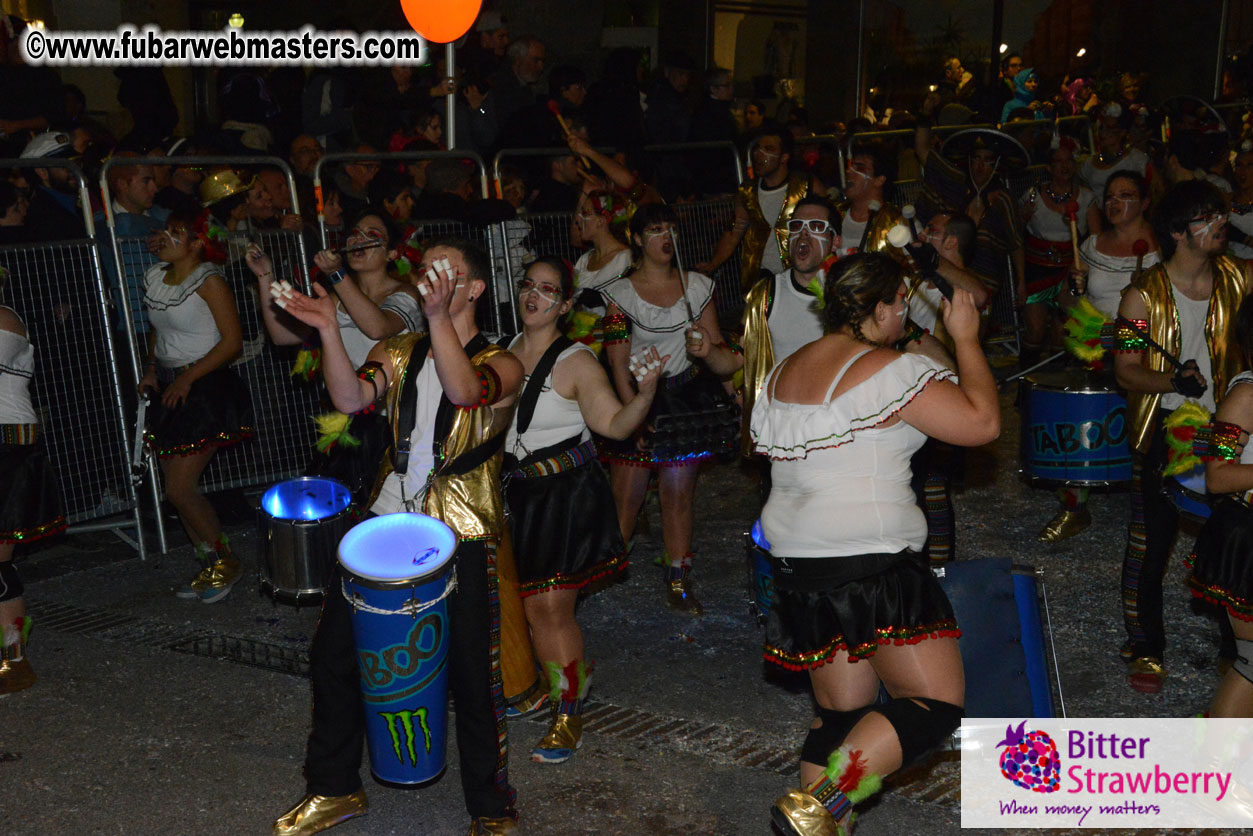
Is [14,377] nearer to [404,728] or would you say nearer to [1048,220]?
[404,728]

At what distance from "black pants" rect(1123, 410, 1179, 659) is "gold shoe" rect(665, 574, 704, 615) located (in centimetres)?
197

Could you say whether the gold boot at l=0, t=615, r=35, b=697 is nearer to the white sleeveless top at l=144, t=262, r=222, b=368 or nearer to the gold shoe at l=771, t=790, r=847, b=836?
the white sleeveless top at l=144, t=262, r=222, b=368

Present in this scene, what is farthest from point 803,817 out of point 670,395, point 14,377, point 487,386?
point 14,377

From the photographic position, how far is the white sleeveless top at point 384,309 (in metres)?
5.79

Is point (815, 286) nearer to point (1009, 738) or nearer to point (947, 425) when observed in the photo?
point (947, 425)

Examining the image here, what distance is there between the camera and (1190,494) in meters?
4.81

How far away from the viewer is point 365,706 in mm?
3975

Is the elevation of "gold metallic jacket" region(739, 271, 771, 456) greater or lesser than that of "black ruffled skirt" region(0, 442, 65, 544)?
greater

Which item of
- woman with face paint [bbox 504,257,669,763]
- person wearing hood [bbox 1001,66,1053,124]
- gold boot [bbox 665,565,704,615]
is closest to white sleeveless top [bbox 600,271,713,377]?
gold boot [bbox 665,565,704,615]

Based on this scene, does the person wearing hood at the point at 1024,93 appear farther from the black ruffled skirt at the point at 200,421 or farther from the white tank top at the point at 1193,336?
the black ruffled skirt at the point at 200,421

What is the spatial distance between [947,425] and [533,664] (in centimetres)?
212

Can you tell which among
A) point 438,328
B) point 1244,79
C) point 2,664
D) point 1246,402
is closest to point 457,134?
point 2,664

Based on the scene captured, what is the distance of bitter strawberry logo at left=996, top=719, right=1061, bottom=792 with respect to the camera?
14.0 feet

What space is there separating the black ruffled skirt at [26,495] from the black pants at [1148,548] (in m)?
4.47
